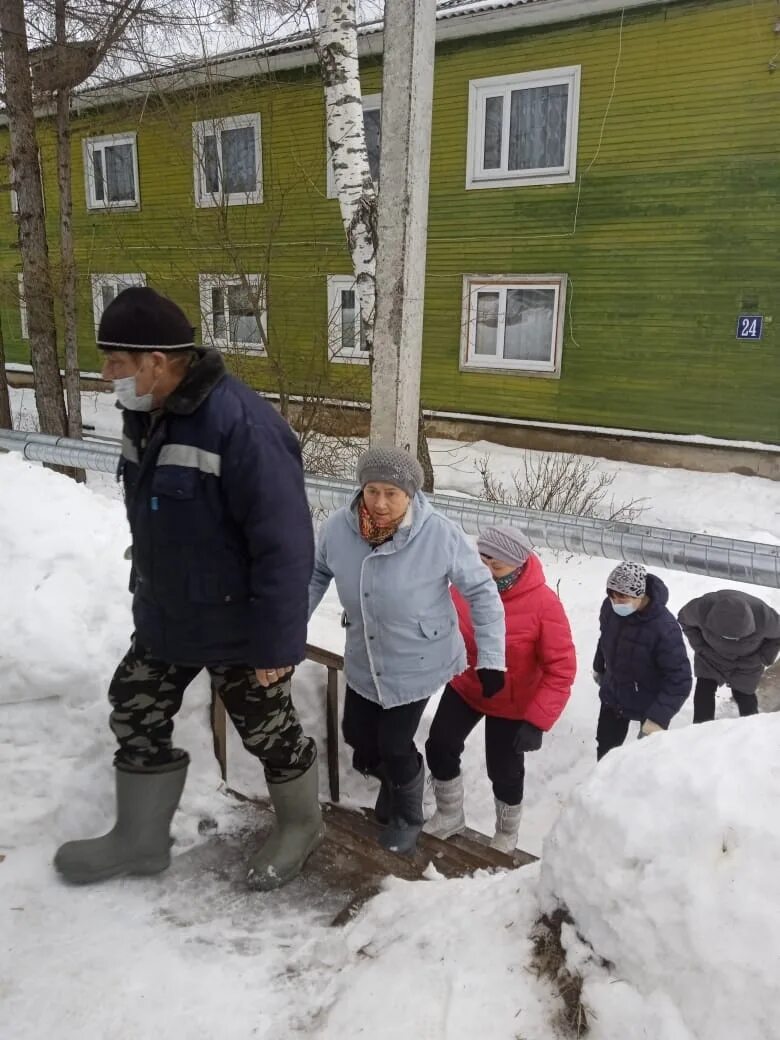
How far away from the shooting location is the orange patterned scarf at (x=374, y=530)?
2.74 m

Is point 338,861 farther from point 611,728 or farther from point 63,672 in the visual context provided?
point 611,728

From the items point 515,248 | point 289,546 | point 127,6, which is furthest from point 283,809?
point 515,248

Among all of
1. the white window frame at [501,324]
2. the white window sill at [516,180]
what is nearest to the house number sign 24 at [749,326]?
the white window frame at [501,324]

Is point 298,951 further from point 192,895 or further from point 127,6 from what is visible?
point 127,6

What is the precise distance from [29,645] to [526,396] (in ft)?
34.6

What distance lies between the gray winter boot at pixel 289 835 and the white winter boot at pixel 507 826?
46.9 inches

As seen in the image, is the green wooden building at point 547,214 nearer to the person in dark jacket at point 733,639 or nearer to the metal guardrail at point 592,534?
the metal guardrail at point 592,534

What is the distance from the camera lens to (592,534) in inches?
165

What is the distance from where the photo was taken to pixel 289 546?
2.07 metres

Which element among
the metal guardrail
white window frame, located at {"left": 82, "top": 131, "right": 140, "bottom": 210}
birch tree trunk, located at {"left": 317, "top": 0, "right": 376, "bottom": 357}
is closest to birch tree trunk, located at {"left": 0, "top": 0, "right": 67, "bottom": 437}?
birch tree trunk, located at {"left": 317, "top": 0, "right": 376, "bottom": 357}

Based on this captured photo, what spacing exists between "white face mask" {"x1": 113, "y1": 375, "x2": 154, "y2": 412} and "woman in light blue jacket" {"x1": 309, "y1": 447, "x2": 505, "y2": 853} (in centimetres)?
87

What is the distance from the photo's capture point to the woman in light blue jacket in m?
2.74

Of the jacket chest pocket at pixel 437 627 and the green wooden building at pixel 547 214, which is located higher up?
the green wooden building at pixel 547 214

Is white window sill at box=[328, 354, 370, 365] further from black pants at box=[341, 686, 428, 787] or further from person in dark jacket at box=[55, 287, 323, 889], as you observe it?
person in dark jacket at box=[55, 287, 323, 889]
